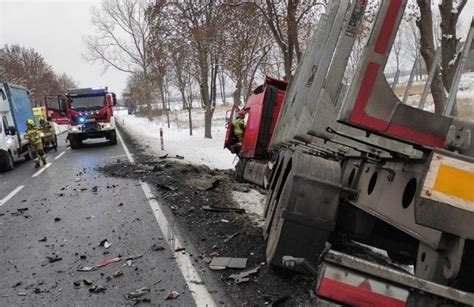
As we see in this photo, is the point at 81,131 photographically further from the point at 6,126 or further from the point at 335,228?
the point at 335,228

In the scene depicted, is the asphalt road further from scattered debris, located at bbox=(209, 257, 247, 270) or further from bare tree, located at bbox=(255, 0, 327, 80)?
bare tree, located at bbox=(255, 0, 327, 80)

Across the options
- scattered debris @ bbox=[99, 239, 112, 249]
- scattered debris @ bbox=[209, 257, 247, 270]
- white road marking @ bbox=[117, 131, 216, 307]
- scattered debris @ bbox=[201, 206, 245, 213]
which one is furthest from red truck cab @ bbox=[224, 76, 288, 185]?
scattered debris @ bbox=[209, 257, 247, 270]

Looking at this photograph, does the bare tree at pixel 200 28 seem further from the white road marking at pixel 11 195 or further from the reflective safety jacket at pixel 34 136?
the white road marking at pixel 11 195

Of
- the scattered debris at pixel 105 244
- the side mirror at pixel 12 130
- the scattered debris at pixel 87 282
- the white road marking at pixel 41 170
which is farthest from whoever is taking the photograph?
the side mirror at pixel 12 130

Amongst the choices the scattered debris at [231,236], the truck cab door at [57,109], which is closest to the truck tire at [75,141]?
the truck cab door at [57,109]

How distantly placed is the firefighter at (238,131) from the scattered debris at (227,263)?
539 centimetres

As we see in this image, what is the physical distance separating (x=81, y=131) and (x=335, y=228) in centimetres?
1985

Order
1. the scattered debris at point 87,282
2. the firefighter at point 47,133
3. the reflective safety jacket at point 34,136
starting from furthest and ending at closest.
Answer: the firefighter at point 47,133
the reflective safety jacket at point 34,136
the scattered debris at point 87,282

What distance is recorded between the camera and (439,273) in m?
2.35

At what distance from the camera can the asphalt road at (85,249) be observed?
436 cm

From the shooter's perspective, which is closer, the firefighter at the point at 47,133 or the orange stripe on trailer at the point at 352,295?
the orange stripe on trailer at the point at 352,295

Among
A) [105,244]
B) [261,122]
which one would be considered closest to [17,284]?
[105,244]

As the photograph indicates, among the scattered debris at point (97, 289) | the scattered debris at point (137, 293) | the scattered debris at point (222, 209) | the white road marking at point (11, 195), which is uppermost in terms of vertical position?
the scattered debris at point (137, 293)

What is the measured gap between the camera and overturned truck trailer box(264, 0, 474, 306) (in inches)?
84.0
